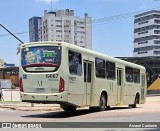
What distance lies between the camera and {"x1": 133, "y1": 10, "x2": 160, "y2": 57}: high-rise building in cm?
17225

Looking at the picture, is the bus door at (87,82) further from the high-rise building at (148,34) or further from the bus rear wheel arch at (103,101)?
the high-rise building at (148,34)

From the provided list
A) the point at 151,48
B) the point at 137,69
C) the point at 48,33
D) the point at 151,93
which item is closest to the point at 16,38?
the point at 137,69

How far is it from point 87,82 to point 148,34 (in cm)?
15765

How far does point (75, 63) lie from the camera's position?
18.7m

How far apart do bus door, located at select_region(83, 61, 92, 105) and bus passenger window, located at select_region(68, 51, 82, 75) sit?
749 mm

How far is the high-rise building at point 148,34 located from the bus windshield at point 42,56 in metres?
153

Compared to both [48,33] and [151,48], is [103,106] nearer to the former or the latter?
[48,33]

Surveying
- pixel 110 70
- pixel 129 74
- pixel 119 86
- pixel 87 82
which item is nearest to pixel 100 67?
pixel 110 70

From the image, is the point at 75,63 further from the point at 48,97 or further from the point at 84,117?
the point at 84,117

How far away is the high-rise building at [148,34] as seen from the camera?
172250mm

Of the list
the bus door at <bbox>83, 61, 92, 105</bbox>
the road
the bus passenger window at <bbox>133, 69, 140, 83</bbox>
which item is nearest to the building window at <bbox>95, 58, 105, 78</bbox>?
the bus door at <bbox>83, 61, 92, 105</bbox>

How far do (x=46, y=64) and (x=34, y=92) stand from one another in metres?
1.41

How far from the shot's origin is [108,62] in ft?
74.0

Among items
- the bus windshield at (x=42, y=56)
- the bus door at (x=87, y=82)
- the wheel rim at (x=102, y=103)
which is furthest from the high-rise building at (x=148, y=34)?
the bus windshield at (x=42, y=56)
